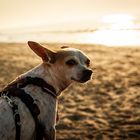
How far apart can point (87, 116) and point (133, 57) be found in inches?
324

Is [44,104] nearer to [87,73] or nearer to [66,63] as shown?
[66,63]

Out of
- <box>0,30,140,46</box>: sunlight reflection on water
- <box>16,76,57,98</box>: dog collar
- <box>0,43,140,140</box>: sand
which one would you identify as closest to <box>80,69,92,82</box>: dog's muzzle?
<box>16,76,57,98</box>: dog collar

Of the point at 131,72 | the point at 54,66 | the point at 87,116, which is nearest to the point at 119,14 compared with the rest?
the point at 131,72

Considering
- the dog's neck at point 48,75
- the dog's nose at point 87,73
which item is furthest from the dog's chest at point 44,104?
the dog's nose at point 87,73

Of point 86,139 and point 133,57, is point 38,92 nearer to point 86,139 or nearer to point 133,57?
point 86,139

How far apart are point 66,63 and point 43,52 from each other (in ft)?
1.09

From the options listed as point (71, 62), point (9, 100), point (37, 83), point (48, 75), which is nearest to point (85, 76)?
point (71, 62)

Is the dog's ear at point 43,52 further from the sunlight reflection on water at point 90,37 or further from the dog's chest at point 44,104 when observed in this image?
the sunlight reflection on water at point 90,37

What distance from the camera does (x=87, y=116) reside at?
36.2 feet

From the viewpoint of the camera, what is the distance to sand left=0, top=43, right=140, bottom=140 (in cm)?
991

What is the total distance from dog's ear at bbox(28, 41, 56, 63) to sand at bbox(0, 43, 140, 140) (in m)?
3.91

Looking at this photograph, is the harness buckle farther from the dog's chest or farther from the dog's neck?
the dog's neck

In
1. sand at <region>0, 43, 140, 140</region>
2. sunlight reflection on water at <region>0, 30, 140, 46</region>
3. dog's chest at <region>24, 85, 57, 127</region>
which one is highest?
dog's chest at <region>24, 85, 57, 127</region>

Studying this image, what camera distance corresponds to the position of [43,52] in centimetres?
583
